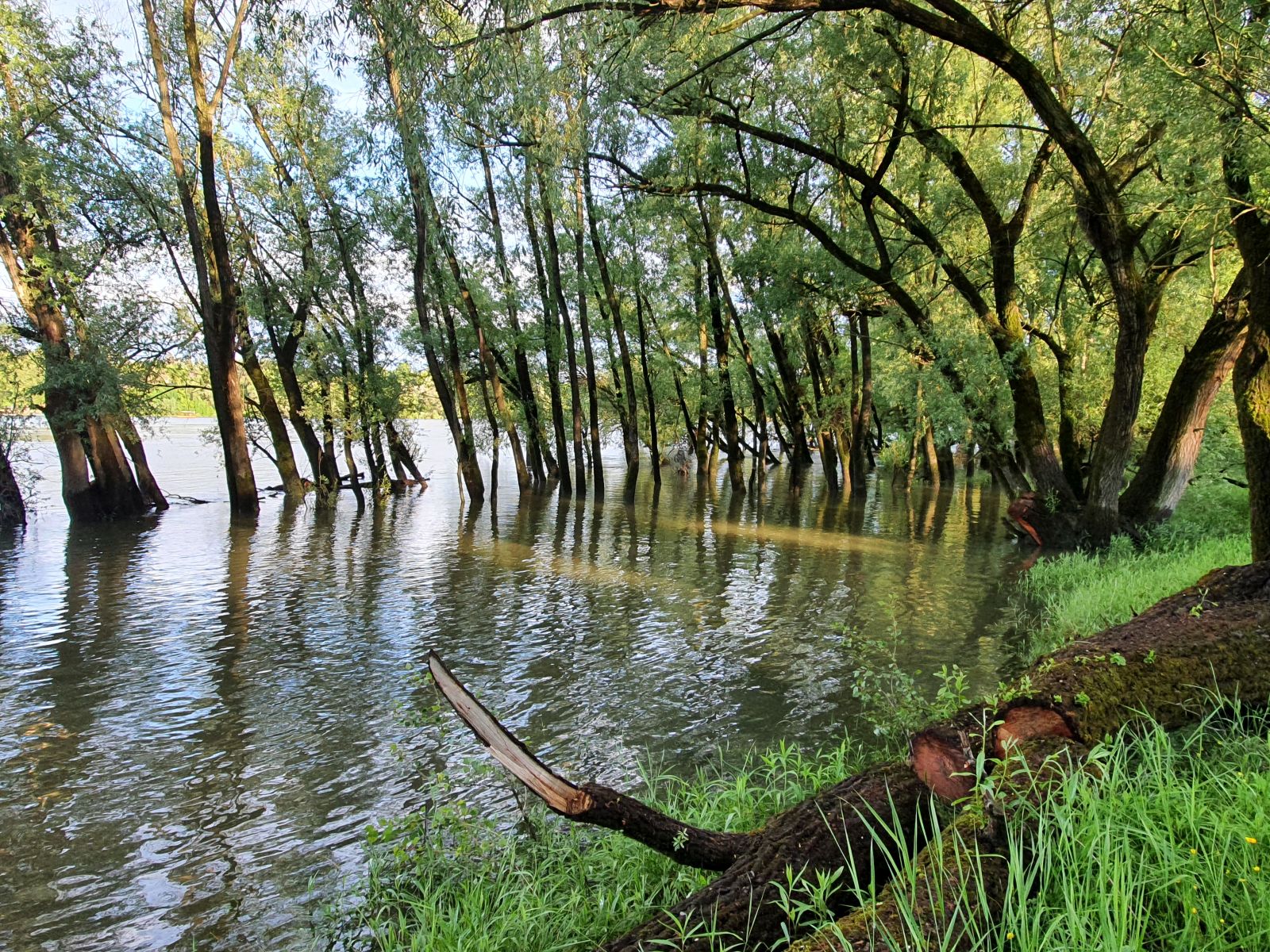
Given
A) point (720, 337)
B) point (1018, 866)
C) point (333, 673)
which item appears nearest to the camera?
point (1018, 866)

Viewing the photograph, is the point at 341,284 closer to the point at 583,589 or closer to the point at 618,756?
the point at 583,589

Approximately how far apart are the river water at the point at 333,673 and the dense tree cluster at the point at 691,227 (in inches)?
160

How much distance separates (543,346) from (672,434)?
14939mm

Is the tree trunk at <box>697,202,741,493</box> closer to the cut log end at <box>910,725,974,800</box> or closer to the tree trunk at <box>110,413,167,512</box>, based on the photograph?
the tree trunk at <box>110,413,167,512</box>

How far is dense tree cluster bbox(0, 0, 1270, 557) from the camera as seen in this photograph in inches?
299

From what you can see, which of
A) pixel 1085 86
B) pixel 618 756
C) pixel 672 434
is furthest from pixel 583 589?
pixel 672 434

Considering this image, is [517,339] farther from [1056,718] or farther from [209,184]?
[1056,718]

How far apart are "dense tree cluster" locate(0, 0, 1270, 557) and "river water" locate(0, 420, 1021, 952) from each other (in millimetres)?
4068

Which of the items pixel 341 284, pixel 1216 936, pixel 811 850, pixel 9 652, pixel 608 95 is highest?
pixel 341 284

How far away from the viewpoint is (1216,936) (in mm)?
2010

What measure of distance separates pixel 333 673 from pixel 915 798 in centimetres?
665

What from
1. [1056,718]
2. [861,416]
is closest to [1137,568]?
[1056,718]

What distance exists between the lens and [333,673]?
7.67 m

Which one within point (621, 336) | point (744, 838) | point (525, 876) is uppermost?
point (621, 336)
